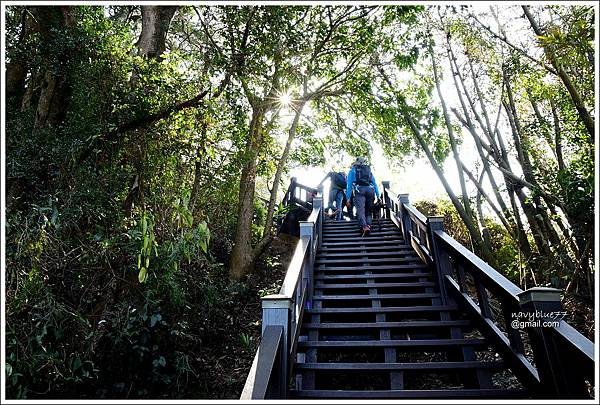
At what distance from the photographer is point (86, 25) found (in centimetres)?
432

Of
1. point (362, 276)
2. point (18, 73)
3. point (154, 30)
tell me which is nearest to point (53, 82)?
point (18, 73)

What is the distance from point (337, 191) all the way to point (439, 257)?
5.49m

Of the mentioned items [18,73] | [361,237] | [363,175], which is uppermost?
[18,73]

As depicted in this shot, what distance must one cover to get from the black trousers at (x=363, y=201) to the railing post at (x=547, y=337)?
186 inches

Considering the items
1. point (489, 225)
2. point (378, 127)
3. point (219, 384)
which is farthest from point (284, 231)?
point (219, 384)

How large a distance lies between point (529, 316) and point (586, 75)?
4.23 meters

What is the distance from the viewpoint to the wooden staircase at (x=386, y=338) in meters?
3.21

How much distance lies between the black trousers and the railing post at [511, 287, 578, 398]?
4.72 metres

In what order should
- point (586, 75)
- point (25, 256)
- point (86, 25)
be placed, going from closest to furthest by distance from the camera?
point (25, 256), point (86, 25), point (586, 75)

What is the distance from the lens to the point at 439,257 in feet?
15.7

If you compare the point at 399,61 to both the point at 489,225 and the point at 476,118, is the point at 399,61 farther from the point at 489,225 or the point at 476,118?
the point at 489,225

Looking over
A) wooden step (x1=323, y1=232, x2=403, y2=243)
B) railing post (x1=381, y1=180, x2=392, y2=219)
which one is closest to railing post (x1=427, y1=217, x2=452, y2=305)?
wooden step (x1=323, y1=232, x2=403, y2=243)

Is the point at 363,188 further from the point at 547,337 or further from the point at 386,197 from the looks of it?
the point at 547,337

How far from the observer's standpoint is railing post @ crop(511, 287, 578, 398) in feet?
7.88
